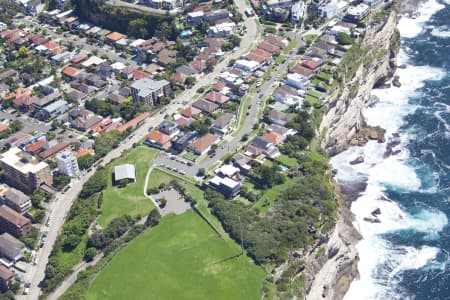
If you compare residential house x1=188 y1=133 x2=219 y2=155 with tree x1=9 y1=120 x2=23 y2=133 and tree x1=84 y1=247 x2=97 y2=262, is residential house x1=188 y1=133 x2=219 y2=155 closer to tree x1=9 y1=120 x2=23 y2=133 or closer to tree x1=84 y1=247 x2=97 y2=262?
tree x1=84 y1=247 x2=97 y2=262

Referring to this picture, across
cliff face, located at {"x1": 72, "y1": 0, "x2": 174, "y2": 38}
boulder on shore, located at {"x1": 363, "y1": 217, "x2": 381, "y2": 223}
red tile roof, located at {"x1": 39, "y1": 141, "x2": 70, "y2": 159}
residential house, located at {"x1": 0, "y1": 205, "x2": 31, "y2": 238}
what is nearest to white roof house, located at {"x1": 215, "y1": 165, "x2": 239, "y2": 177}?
boulder on shore, located at {"x1": 363, "y1": 217, "x2": 381, "y2": 223}

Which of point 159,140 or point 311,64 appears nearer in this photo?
point 159,140

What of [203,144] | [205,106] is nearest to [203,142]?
[203,144]

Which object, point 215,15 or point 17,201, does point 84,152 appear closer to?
point 17,201

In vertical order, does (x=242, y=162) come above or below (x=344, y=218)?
above

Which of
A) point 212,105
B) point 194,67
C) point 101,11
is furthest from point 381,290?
point 101,11

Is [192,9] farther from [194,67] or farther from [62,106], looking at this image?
[62,106]

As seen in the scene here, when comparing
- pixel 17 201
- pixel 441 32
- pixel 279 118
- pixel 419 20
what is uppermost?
pixel 279 118
